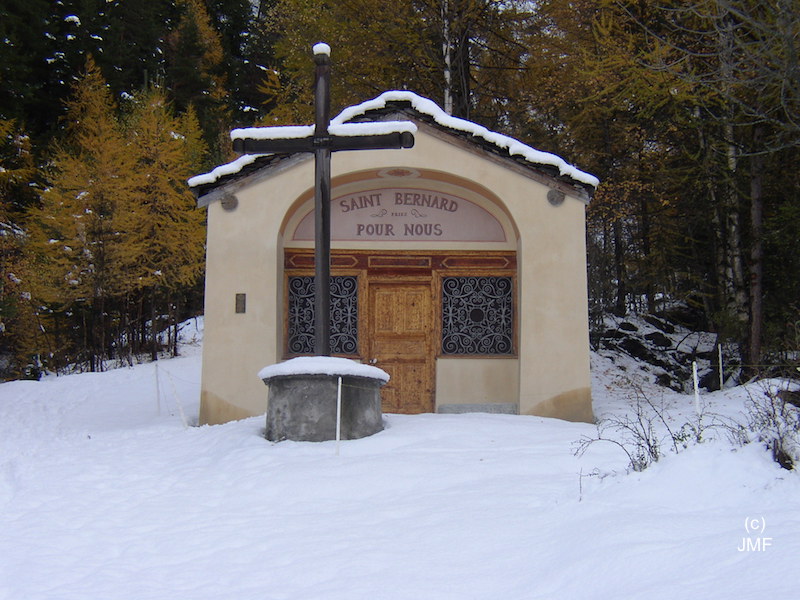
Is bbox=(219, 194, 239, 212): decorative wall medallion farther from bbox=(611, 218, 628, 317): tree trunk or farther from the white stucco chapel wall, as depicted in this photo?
bbox=(611, 218, 628, 317): tree trunk

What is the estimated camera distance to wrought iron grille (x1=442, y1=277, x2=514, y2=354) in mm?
10695

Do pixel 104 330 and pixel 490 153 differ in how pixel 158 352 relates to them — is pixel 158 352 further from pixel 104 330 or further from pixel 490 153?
pixel 490 153

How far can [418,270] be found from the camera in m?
10.9

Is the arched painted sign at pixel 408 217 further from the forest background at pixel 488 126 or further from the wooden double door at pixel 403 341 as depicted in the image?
the forest background at pixel 488 126

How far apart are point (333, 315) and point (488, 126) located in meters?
9.84

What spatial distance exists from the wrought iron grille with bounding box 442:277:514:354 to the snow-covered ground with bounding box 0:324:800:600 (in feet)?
8.55

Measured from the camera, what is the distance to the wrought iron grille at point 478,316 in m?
10.7

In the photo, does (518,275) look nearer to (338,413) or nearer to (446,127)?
(446,127)

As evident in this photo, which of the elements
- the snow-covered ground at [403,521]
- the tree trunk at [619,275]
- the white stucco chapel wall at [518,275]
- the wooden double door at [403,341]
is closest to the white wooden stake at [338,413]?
the snow-covered ground at [403,521]

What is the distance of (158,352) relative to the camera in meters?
23.2

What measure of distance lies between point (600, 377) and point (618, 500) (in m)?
10.4

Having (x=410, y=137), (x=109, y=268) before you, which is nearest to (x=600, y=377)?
(x=410, y=137)

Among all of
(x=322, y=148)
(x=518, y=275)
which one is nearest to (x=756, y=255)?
(x=518, y=275)

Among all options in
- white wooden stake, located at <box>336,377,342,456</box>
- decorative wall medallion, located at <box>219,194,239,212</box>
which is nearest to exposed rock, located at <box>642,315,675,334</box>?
decorative wall medallion, located at <box>219,194,239,212</box>
